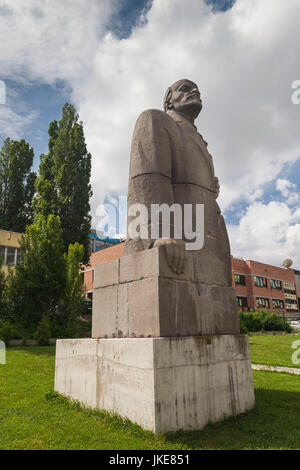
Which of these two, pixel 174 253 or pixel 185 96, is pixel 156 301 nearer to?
pixel 174 253

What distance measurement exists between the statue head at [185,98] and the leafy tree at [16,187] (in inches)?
909

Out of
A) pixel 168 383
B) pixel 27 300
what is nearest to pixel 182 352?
pixel 168 383

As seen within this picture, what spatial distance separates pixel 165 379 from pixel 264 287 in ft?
144

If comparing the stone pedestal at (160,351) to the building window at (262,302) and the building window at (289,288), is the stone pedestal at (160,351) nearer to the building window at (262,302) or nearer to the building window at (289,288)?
the building window at (262,302)

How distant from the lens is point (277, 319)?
30734mm

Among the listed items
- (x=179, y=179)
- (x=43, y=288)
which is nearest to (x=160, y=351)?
(x=179, y=179)

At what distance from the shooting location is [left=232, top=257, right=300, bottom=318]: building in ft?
137

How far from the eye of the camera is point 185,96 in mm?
6016

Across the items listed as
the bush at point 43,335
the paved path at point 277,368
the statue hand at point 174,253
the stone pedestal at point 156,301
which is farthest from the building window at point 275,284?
the statue hand at point 174,253

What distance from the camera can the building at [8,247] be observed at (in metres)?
23.2

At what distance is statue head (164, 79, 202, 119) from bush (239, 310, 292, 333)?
25865 mm

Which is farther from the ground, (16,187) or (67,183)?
(16,187)

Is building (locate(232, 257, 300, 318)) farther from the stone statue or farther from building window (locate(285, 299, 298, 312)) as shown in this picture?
the stone statue
